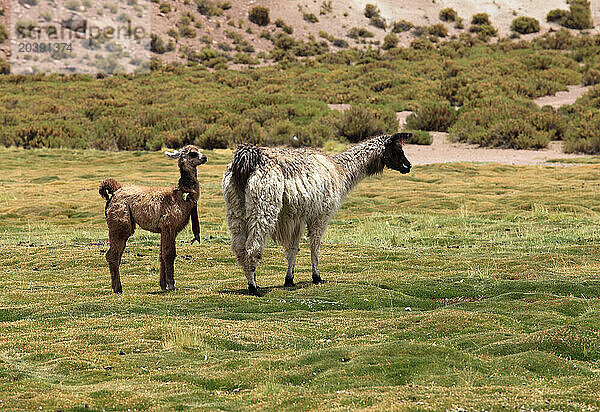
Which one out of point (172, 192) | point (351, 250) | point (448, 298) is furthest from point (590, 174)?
point (172, 192)

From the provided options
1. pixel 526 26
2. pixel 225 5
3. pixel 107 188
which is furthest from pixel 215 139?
pixel 526 26

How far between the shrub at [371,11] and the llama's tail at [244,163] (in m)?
81.2

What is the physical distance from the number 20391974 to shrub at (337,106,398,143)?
38716 mm

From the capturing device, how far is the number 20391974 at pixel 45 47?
73637mm

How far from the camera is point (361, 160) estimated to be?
14.8m

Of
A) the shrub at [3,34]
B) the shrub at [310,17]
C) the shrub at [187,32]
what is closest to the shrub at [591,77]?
the shrub at [310,17]

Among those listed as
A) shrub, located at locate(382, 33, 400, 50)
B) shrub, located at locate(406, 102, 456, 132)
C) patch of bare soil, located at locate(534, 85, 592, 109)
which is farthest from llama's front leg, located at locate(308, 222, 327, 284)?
shrub, located at locate(382, 33, 400, 50)

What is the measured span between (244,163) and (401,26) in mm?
78826

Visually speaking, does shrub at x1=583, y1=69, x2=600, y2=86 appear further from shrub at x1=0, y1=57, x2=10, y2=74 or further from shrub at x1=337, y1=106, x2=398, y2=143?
Result: shrub at x1=0, y1=57, x2=10, y2=74

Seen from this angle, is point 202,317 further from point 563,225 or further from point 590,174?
point 590,174

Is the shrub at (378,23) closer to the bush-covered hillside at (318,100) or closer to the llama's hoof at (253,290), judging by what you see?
the bush-covered hillside at (318,100)

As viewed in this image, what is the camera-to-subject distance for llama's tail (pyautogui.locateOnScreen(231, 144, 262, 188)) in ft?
40.0

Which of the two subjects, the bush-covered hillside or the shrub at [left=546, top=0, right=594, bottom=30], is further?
the shrub at [left=546, top=0, right=594, bottom=30]

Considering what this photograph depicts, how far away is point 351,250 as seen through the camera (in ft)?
59.4
